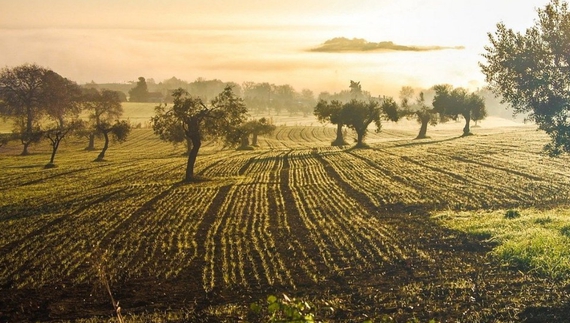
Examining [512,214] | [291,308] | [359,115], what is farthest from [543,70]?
[359,115]

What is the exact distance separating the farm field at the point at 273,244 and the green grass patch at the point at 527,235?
78 centimetres

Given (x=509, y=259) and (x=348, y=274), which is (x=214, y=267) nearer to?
(x=348, y=274)

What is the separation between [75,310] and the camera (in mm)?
18875

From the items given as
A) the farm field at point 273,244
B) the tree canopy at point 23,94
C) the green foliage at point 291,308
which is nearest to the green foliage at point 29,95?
the tree canopy at point 23,94

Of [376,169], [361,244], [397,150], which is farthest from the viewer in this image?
[397,150]

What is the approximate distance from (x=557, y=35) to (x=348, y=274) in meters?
20.8

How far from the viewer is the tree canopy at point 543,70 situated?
97.7ft

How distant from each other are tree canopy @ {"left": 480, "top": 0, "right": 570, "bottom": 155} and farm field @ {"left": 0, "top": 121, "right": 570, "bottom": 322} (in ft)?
25.9

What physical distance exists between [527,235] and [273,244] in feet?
46.7

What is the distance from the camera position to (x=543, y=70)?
3034 centimetres

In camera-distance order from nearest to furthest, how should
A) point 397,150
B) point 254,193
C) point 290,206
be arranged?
point 290,206 < point 254,193 < point 397,150

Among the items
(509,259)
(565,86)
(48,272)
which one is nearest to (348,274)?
(509,259)

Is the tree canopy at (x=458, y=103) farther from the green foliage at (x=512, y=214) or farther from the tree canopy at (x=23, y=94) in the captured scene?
the tree canopy at (x=23, y=94)

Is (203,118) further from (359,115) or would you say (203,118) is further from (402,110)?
(402,110)
